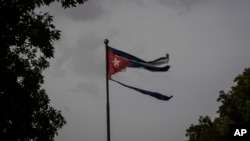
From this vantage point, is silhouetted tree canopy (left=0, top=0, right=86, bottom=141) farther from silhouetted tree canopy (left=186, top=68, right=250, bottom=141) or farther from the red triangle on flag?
silhouetted tree canopy (left=186, top=68, right=250, bottom=141)

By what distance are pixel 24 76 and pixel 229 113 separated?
18.6 m

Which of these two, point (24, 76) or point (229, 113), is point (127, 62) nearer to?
point (24, 76)

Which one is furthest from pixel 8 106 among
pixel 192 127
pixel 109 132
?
pixel 192 127

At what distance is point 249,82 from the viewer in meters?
33.3

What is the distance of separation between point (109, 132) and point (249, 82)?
54.8ft

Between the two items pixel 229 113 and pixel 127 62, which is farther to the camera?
pixel 229 113

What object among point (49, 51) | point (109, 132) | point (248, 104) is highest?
point (248, 104)

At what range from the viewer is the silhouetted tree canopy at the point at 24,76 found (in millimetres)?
16844

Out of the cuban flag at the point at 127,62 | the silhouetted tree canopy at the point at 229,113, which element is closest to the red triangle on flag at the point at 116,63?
the cuban flag at the point at 127,62

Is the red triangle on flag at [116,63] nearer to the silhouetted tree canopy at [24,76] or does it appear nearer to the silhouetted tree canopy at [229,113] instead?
the silhouetted tree canopy at [24,76]

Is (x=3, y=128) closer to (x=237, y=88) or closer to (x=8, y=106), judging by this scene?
(x=8, y=106)

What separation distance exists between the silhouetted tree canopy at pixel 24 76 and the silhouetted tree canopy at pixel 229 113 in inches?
631

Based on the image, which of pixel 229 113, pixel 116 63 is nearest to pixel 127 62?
pixel 116 63

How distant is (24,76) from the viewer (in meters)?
19.4
